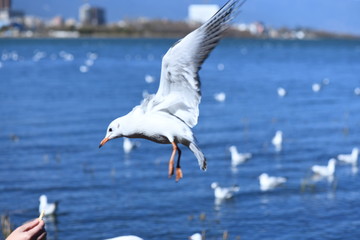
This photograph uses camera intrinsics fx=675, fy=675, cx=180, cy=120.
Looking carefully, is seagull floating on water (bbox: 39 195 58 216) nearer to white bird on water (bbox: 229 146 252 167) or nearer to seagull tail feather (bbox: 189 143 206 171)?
white bird on water (bbox: 229 146 252 167)

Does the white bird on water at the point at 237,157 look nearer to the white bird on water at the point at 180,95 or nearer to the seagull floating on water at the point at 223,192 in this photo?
the seagull floating on water at the point at 223,192

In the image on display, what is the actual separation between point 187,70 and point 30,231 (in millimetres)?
2488

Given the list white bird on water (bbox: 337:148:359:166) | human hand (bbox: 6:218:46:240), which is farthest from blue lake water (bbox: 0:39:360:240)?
human hand (bbox: 6:218:46:240)

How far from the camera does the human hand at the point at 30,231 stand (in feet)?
8.12

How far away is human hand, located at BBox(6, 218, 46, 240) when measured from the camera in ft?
8.12

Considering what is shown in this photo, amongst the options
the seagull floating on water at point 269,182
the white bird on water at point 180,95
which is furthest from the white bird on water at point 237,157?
the white bird on water at point 180,95

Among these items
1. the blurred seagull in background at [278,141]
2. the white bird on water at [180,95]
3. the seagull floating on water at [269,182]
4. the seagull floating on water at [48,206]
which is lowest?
the seagull floating on water at [48,206]

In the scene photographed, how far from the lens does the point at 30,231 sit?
250cm

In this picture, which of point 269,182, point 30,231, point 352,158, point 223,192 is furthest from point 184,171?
point 30,231

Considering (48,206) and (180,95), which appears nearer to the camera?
(180,95)

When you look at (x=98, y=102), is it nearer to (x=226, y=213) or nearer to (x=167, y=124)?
(x=226, y=213)

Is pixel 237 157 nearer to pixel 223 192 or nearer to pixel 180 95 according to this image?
pixel 223 192

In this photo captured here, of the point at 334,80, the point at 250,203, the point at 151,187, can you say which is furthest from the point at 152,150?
the point at 334,80

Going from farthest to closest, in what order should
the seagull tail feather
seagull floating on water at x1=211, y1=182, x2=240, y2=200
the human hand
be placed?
seagull floating on water at x1=211, y1=182, x2=240, y2=200 → the seagull tail feather → the human hand
